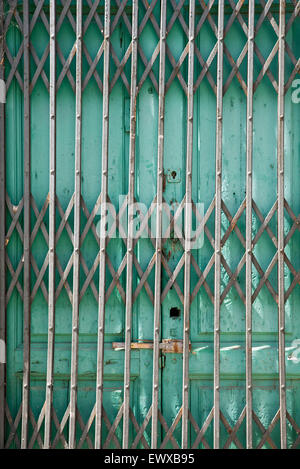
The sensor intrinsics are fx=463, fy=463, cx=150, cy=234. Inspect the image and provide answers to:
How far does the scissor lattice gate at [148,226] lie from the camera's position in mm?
2605

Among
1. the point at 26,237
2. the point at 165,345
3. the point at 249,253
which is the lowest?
the point at 165,345

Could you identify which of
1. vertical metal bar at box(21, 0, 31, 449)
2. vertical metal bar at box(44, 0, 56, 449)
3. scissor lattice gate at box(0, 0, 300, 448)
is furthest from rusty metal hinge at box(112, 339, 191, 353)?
vertical metal bar at box(21, 0, 31, 449)

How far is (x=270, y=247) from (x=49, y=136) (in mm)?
1449

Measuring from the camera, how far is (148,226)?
2.69m

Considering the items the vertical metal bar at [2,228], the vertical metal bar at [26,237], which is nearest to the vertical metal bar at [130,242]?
the vertical metal bar at [26,237]

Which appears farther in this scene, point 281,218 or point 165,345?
point 165,345

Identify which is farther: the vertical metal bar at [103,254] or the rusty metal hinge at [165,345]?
the rusty metal hinge at [165,345]

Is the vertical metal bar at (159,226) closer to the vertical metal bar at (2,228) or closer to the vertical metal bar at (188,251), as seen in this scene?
the vertical metal bar at (188,251)

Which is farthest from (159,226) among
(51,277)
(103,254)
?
(51,277)

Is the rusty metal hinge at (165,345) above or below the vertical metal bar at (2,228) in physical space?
below

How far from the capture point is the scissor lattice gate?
8.55 ft

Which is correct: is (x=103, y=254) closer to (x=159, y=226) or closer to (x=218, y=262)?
(x=159, y=226)

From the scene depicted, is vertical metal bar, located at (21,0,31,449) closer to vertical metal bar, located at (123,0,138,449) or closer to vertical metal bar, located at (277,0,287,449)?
vertical metal bar, located at (123,0,138,449)

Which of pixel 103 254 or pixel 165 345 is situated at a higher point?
pixel 103 254
